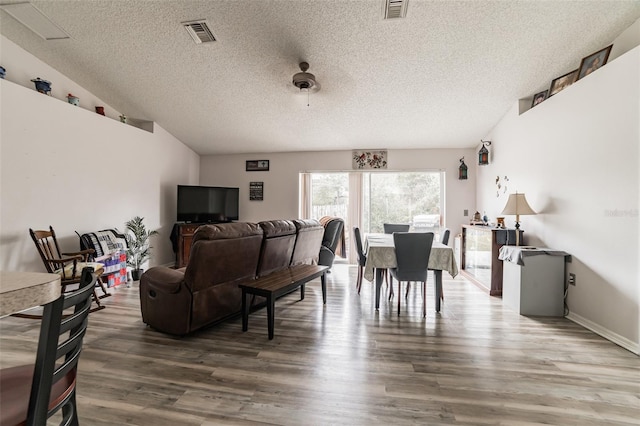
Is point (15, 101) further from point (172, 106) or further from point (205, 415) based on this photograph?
point (205, 415)

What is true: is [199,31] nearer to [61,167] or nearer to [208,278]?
[61,167]

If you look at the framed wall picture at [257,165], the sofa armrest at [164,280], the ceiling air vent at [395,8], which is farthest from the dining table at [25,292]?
the framed wall picture at [257,165]

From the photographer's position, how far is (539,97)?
3920 millimetres

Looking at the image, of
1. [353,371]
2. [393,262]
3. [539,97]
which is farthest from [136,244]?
[539,97]

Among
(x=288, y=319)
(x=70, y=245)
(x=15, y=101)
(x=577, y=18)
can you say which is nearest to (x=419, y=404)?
(x=288, y=319)

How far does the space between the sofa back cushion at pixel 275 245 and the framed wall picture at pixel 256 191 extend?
328 centimetres

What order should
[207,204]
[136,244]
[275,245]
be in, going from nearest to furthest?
[275,245]
[136,244]
[207,204]

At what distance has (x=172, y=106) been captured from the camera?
15.9 feet

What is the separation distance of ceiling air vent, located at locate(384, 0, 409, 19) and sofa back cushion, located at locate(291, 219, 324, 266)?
8.13ft

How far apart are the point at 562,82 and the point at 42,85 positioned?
21.0 feet

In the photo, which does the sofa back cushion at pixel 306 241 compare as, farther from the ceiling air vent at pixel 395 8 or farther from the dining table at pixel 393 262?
the ceiling air vent at pixel 395 8

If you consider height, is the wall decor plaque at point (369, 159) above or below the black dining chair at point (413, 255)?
above

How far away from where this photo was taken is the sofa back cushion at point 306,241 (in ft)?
12.4

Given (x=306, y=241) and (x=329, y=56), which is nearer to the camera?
(x=329, y=56)
